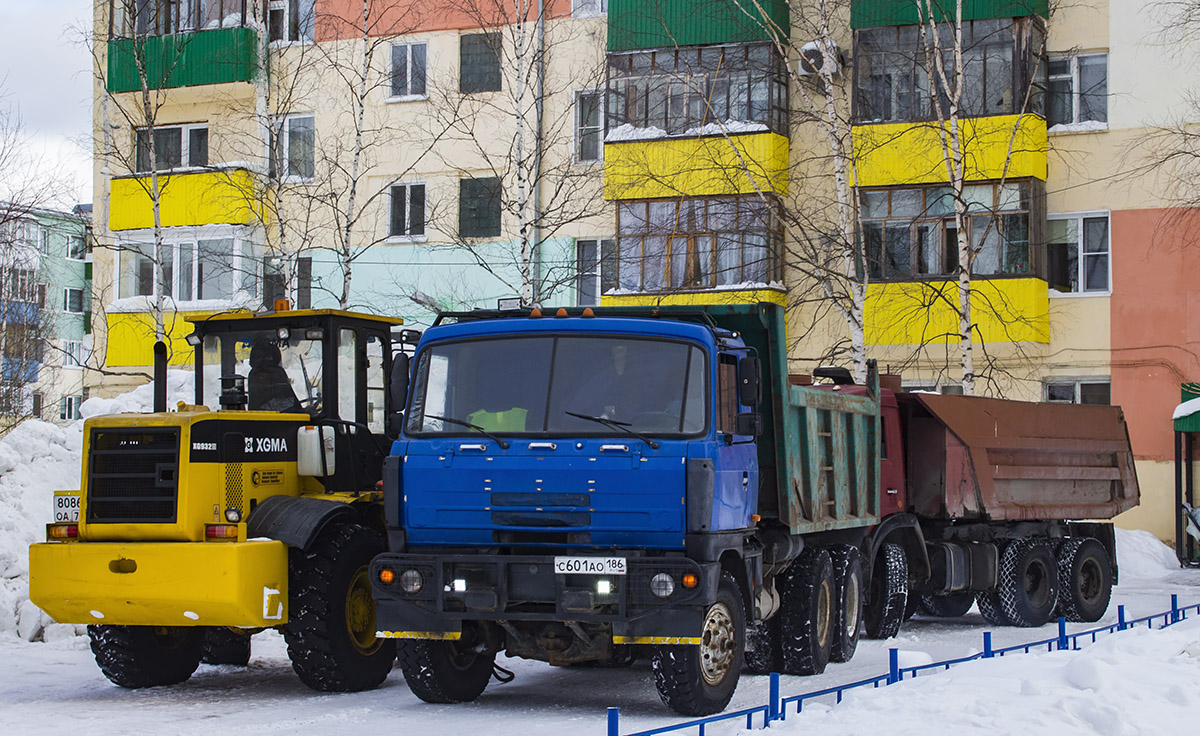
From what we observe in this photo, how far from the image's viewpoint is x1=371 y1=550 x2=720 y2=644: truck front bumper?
10.1 meters

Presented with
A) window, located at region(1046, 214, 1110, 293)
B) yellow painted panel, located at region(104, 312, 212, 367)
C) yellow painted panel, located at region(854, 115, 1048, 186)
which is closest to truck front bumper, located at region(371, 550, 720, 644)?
yellow painted panel, located at region(854, 115, 1048, 186)

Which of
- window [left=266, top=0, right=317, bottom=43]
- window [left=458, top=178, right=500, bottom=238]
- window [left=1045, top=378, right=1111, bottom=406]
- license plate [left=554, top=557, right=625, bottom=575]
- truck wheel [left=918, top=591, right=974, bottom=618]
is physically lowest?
truck wheel [left=918, top=591, right=974, bottom=618]

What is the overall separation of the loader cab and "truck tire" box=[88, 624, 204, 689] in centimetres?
169

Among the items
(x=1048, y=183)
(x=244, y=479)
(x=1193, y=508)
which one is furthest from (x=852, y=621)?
(x=1048, y=183)

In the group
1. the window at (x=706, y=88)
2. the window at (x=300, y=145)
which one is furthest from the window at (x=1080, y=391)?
the window at (x=300, y=145)

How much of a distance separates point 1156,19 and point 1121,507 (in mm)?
12431

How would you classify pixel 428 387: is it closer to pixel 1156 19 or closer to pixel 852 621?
pixel 852 621

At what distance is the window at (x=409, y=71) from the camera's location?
108 ft

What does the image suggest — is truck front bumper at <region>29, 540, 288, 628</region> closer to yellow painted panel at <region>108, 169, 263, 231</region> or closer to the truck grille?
the truck grille

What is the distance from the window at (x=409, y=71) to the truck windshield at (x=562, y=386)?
22.7 meters

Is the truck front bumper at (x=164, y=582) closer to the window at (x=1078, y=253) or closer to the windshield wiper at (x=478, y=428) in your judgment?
the windshield wiper at (x=478, y=428)

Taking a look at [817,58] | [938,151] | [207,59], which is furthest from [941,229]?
[207,59]

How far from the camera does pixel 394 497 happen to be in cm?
1093

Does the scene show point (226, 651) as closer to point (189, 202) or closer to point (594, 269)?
point (594, 269)
